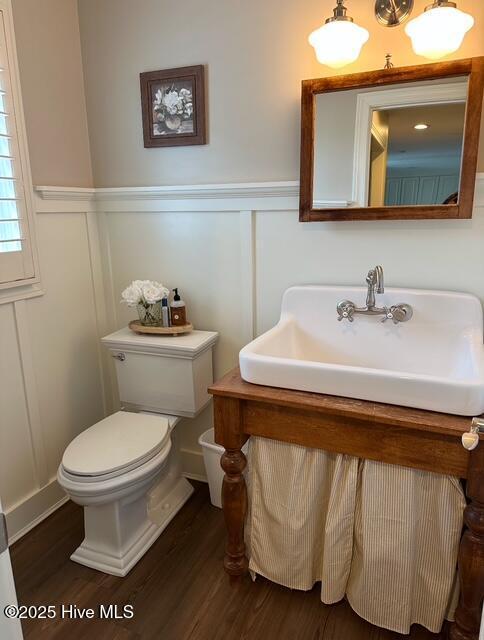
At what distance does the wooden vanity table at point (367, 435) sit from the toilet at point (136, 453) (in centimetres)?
37

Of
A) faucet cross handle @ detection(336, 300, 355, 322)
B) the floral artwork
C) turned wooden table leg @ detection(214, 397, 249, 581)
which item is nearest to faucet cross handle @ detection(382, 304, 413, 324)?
faucet cross handle @ detection(336, 300, 355, 322)

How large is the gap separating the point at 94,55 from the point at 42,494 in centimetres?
192

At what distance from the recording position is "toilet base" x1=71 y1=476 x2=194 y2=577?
5.40ft

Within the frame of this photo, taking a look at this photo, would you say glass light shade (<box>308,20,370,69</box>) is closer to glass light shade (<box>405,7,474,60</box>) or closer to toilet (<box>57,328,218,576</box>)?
glass light shade (<box>405,7,474,60</box>)

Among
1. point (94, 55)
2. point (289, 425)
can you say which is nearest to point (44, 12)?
point (94, 55)

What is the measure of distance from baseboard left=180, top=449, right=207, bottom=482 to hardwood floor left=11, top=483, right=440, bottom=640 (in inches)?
14.0

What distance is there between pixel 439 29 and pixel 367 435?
122cm

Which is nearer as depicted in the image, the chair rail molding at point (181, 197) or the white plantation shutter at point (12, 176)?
the white plantation shutter at point (12, 176)

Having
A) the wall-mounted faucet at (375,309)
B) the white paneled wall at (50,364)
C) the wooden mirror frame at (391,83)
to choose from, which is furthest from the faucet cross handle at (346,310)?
the white paneled wall at (50,364)

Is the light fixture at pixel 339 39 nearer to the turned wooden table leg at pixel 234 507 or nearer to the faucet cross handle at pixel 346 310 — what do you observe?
the faucet cross handle at pixel 346 310

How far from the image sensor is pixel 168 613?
4.86 ft

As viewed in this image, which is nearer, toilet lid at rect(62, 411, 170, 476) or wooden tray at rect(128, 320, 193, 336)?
toilet lid at rect(62, 411, 170, 476)

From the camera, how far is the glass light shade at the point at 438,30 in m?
1.32

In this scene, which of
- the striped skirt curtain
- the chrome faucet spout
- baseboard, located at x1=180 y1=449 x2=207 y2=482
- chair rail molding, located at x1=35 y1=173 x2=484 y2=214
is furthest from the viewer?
baseboard, located at x1=180 y1=449 x2=207 y2=482
